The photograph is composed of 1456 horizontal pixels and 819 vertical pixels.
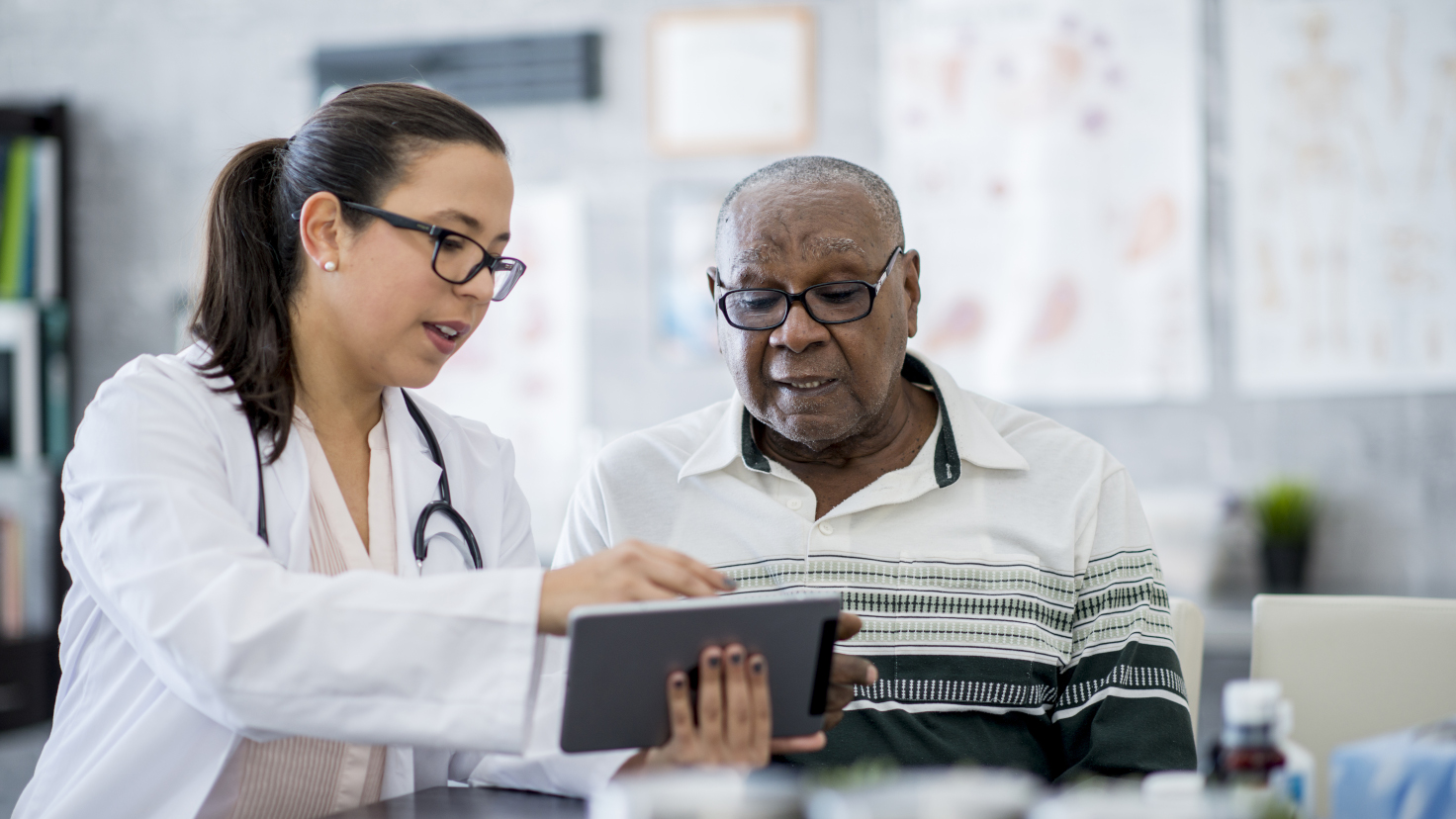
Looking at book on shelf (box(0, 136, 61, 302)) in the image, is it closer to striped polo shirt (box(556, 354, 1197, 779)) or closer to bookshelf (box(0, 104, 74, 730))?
bookshelf (box(0, 104, 74, 730))

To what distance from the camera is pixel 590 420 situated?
3.32 m

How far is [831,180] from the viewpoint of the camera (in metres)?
1.68

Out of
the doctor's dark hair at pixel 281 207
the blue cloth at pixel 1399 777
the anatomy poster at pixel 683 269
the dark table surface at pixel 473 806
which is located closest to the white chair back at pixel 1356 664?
the blue cloth at pixel 1399 777

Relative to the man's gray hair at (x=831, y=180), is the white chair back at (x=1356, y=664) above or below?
below

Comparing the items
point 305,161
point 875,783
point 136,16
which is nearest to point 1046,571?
point 875,783

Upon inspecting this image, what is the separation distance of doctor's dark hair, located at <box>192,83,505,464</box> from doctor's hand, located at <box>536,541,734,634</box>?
45cm

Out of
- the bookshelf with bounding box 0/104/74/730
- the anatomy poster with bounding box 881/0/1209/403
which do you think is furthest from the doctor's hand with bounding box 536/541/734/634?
the bookshelf with bounding box 0/104/74/730

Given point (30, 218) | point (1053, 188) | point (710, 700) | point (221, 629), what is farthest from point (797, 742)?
point (30, 218)

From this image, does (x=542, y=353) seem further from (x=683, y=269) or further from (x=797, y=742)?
(x=797, y=742)

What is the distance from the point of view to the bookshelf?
3.37 meters

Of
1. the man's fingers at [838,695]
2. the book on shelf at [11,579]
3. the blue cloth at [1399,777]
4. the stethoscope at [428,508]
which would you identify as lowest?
the book on shelf at [11,579]

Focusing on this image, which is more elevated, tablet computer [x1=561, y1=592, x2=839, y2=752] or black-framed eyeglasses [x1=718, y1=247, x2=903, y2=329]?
black-framed eyeglasses [x1=718, y1=247, x2=903, y2=329]

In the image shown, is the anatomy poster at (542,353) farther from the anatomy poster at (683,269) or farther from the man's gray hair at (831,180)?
the man's gray hair at (831,180)

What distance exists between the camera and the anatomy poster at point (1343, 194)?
2.84 metres
